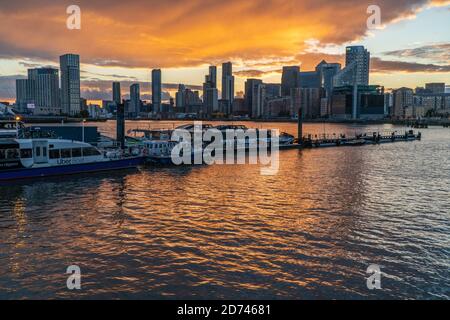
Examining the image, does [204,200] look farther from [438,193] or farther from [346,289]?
[438,193]

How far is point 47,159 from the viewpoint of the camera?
42844 mm

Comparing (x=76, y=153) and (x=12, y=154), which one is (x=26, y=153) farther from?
(x=76, y=153)

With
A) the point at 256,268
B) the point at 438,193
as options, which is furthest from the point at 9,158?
the point at 438,193

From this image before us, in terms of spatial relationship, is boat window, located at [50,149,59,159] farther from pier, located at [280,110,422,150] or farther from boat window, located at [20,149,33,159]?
pier, located at [280,110,422,150]

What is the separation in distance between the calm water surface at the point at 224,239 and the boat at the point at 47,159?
190 cm

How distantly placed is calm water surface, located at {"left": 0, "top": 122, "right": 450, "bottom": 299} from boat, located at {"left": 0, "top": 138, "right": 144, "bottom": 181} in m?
1.90

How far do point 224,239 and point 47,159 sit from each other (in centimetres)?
2859

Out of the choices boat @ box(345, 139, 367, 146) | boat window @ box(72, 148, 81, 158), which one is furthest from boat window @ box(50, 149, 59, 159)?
boat @ box(345, 139, 367, 146)

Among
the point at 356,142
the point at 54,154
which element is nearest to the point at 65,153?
the point at 54,154

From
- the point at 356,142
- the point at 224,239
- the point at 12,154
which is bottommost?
the point at 224,239

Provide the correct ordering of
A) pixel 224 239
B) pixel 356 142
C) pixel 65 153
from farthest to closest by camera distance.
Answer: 1. pixel 356 142
2. pixel 65 153
3. pixel 224 239

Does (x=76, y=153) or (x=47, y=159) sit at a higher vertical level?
(x=76, y=153)

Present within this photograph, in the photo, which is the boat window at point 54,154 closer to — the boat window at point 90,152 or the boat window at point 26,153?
the boat window at point 26,153

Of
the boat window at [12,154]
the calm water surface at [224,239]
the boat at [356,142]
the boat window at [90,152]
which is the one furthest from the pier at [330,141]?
the boat window at [12,154]
